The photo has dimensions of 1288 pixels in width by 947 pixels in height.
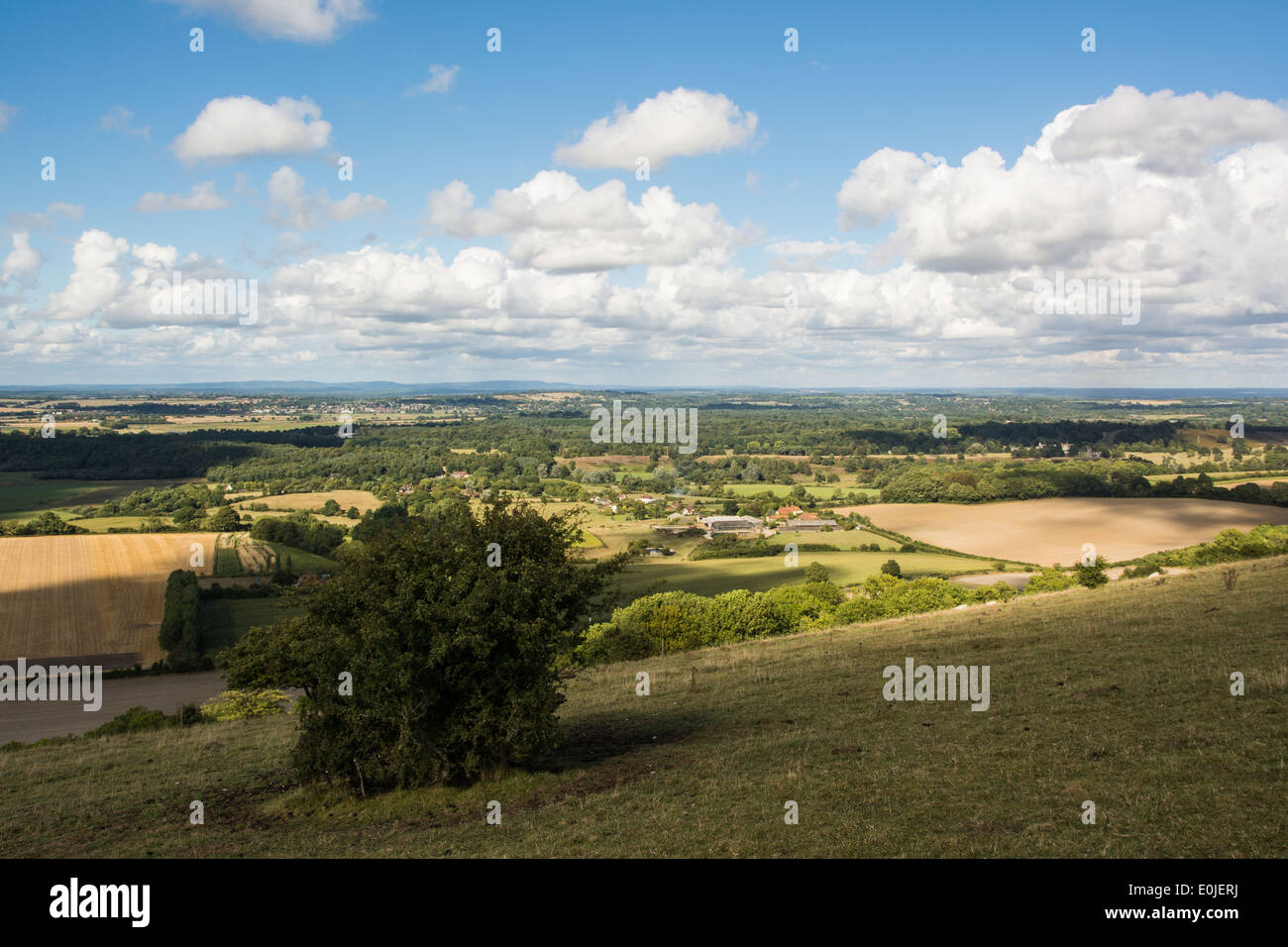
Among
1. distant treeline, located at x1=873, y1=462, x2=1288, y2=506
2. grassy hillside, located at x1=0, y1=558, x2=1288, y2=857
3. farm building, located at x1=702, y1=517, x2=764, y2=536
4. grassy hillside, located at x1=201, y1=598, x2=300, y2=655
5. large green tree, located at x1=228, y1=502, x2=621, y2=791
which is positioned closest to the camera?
grassy hillside, located at x1=0, y1=558, x2=1288, y2=857

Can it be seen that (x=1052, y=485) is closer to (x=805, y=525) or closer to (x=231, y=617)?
(x=805, y=525)

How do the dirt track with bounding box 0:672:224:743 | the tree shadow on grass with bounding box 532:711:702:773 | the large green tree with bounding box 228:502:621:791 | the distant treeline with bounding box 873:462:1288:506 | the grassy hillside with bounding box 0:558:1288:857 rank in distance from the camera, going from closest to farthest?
the grassy hillside with bounding box 0:558:1288:857, the large green tree with bounding box 228:502:621:791, the tree shadow on grass with bounding box 532:711:702:773, the dirt track with bounding box 0:672:224:743, the distant treeline with bounding box 873:462:1288:506

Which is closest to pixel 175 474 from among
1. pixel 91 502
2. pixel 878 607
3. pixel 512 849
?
pixel 91 502

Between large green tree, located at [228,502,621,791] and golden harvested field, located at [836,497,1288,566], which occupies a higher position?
large green tree, located at [228,502,621,791]

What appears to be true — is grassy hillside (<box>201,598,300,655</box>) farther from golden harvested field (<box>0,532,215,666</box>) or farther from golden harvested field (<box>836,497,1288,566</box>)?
golden harvested field (<box>836,497,1288,566</box>)

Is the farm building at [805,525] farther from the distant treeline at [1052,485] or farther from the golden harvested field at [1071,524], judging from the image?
the distant treeline at [1052,485]

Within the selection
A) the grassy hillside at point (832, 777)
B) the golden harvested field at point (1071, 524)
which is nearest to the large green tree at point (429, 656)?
the grassy hillside at point (832, 777)

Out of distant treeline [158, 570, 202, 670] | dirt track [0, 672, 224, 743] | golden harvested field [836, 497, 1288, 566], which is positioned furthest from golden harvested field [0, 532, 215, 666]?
golden harvested field [836, 497, 1288, 566]
